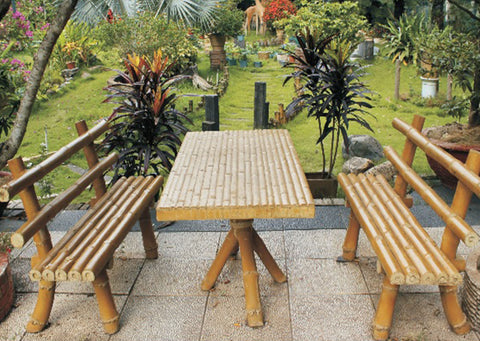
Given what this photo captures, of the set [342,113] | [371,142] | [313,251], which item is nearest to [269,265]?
[313,251]

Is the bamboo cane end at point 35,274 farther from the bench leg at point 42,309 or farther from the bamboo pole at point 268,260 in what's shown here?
the bamboo pole at point 268,260

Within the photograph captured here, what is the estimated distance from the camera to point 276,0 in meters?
17.2

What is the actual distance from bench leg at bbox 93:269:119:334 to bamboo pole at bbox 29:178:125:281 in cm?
30

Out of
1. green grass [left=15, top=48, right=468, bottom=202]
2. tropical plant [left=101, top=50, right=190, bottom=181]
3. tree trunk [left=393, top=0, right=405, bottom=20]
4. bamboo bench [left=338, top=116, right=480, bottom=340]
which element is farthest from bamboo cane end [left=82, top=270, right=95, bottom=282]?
tree trunk [left=393, top=0, right=405, bottom=20]

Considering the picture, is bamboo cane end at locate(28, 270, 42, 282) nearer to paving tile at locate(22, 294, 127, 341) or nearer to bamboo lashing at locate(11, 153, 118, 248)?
bamboo lashing at locate(11, 153, 118, 248)

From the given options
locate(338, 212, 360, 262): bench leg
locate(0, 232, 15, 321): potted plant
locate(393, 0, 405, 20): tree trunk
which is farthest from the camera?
locate(393, 0, 405, 20): tree trunk

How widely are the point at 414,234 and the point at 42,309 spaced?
93.2 inches

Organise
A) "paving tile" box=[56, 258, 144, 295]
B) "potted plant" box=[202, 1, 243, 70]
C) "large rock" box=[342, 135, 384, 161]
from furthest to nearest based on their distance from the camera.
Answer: "potted plant" box=[202, 1, 243, 70]
"large rock" box=[342, 135, 384, 161]
"paving tile" box=[56, 258, 144, 295]

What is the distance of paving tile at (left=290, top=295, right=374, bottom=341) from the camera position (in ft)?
9.09

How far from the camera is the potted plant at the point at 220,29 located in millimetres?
11703

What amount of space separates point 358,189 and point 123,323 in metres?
1.88

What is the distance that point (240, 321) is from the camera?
9.56ft

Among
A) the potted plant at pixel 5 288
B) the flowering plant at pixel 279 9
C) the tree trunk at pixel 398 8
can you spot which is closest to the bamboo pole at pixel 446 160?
the potted plant at pixel 5 288

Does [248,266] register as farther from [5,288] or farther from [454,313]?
[5,288]
